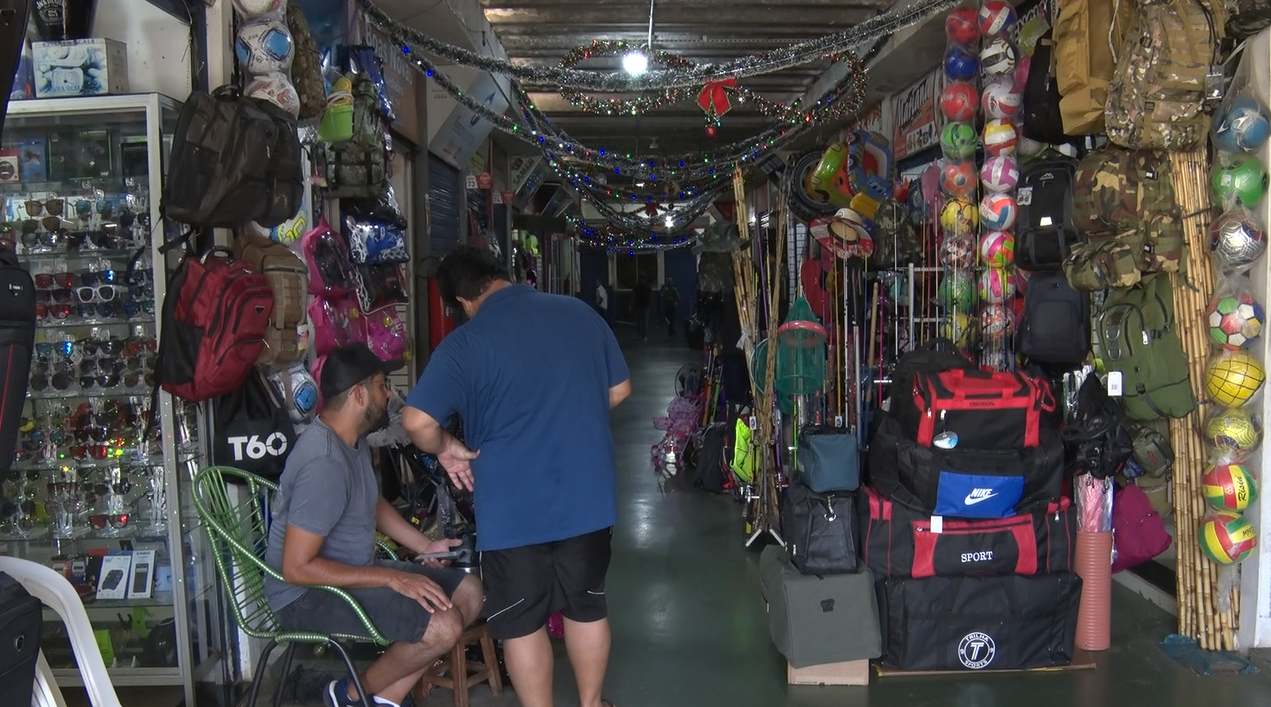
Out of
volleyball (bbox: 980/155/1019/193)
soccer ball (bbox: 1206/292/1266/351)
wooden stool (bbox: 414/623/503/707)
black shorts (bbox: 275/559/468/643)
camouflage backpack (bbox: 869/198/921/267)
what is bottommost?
wooden stool (bbox: 414/623/503/707)

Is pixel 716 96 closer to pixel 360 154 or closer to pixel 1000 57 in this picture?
pixel 1000 57

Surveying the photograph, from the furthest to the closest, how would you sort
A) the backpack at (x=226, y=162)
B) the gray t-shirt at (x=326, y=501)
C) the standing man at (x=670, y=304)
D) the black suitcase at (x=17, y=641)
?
1. the standing man at (x=670, y=304)
2. the backpack at (x=226, y=162)
3. the gray t-shirt at (x=326, y=501)
4. the black suitcase at (x=17, y=641)

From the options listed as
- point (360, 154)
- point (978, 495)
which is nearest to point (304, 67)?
point (360, 154)

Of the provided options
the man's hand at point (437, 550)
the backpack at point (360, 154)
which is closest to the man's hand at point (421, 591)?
the man's hand at point (437, 550)

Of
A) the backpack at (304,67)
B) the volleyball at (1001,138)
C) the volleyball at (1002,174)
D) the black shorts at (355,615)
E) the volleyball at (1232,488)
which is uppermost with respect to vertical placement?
the backpack at (304,67)

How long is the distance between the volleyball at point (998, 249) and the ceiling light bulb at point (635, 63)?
221 centimetres

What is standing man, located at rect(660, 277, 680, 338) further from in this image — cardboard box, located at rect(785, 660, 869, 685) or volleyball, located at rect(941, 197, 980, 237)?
cardboard box, located at rect(785, 660, 869, 685)

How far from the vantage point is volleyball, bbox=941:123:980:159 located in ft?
16.0

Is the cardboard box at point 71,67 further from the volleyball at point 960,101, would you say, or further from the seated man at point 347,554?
the volleyball at point 960,101

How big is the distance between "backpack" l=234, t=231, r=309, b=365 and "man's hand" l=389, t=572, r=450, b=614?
1.01 m

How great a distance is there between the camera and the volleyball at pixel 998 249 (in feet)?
14.8

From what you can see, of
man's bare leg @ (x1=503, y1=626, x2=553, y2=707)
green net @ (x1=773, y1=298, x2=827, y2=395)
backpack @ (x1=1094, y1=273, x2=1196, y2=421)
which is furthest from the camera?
green net @ (x1=773, y1=298, x2=827, y2=395)

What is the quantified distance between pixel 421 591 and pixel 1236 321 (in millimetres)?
2966

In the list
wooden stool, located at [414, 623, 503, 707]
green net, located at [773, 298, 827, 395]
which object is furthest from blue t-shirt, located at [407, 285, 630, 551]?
green net, located at [773, 298, 827, 395]
